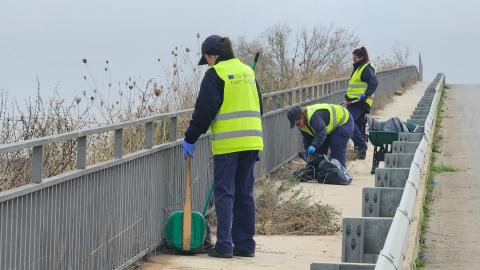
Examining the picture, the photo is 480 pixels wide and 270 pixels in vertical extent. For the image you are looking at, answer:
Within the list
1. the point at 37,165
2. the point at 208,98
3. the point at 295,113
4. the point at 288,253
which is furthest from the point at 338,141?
the point at 37,165

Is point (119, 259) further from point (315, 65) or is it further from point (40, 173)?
point (315, 65)

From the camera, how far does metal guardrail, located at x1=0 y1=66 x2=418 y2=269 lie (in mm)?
6879

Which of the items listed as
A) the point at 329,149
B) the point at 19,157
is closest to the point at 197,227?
the point at 19,157

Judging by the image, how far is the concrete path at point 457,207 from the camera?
10492 millimetres

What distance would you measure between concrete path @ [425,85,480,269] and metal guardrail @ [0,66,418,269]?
2.48 metres

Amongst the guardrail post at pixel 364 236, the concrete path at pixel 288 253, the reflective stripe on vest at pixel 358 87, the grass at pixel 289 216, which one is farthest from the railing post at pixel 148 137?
the reflective stripe on vest at pixel 358 87

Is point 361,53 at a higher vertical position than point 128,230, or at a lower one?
higher

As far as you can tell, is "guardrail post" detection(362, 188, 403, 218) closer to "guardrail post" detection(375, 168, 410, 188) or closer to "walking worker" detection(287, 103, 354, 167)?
"guardrail post" detection(375, 168, 410, 188)

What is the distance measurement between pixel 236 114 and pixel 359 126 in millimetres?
9206

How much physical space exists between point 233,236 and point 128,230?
3.78ft

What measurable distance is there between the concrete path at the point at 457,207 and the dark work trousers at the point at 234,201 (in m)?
1.66

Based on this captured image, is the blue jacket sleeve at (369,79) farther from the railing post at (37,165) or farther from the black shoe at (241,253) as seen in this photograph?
the railing post at (37,165)

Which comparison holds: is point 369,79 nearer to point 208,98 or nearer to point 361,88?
point 361,88

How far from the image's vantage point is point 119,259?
886cm
